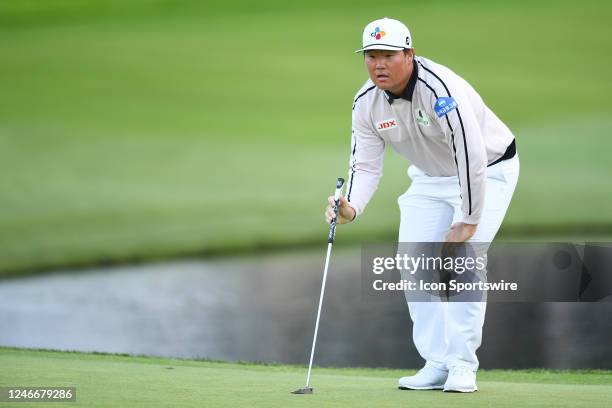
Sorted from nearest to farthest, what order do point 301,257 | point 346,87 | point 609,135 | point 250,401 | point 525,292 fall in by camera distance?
point 250,401 → point 525,292 → point 301,257 → point 609,135 → point 346,87

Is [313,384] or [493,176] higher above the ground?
[493,176]

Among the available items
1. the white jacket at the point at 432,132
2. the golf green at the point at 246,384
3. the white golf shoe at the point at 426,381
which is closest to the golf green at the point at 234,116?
the golf green at the point at 246,384

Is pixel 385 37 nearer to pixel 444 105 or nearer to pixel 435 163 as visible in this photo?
pixel 444 105

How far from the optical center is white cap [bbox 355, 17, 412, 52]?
3121mm

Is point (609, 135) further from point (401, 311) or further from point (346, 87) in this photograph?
point (401, 311)

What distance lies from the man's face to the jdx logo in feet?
0.54

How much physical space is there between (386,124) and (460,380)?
0.77 meters

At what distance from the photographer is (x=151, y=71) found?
11.8 metres

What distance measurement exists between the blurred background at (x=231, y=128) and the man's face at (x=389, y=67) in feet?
8.15

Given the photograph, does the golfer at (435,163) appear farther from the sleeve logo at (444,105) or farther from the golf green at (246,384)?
the golf green at (246,384)

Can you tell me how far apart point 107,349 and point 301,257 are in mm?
2592

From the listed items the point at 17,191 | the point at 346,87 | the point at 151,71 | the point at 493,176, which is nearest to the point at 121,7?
the point at 151,71

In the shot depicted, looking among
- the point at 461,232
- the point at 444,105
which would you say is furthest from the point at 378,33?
the point at 461,232

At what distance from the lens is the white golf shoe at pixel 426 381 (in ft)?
10.9
